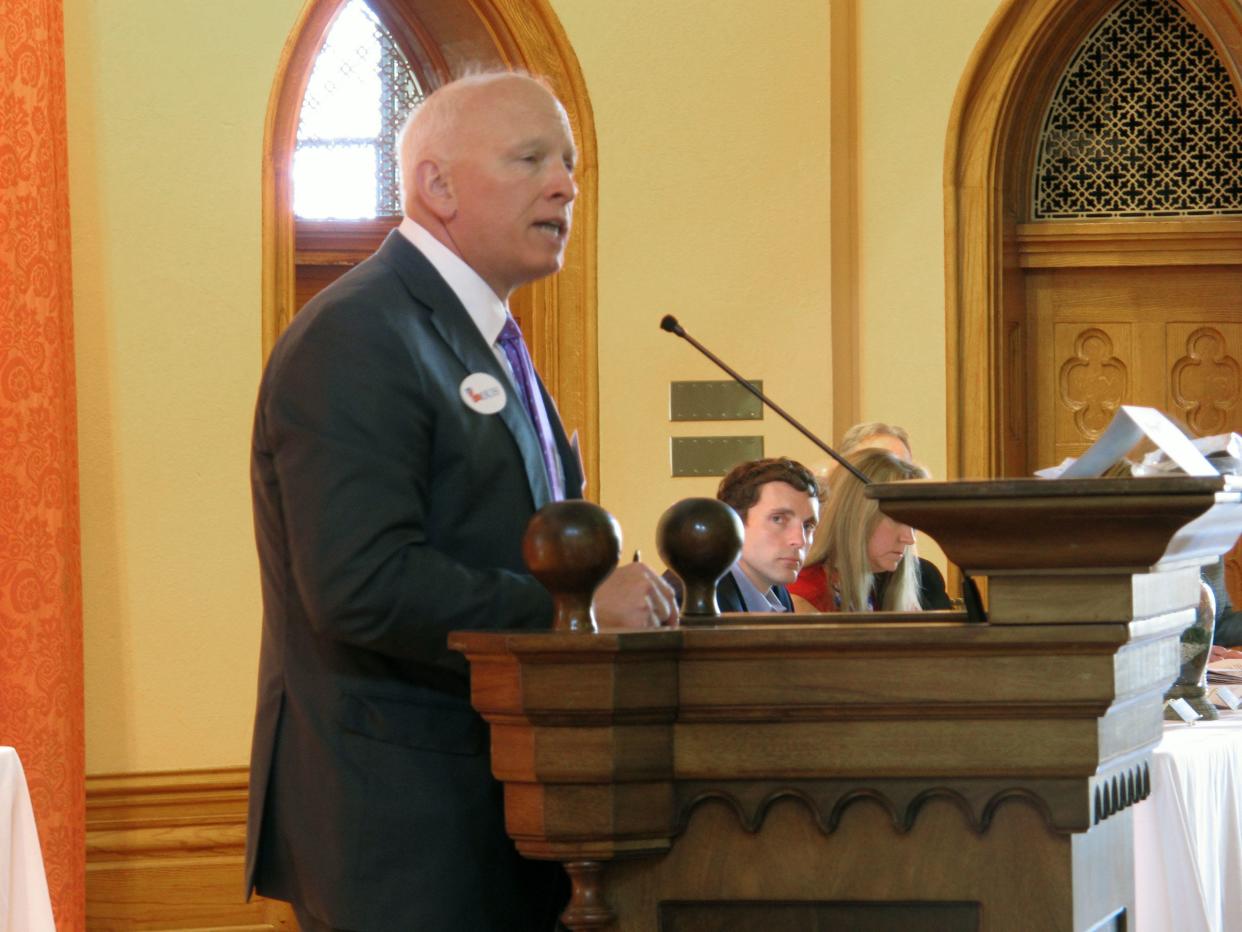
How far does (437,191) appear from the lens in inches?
70.0

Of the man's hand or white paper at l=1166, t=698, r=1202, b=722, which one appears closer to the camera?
the man's hand

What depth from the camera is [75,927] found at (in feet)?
15.4

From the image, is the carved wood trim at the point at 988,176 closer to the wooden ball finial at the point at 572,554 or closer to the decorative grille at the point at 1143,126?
the decorative grille at the point at 1143,126

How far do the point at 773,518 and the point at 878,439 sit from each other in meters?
0.93

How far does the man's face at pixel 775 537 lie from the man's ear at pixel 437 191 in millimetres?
2408

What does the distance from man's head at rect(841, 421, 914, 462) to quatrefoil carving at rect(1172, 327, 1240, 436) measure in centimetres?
151

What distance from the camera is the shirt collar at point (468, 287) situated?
1.73 meters

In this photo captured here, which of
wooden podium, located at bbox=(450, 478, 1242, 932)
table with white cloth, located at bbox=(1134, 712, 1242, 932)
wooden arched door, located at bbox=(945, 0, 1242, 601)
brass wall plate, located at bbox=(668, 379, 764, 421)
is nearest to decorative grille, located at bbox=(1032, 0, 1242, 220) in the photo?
wooden arched door, located at bbox=(945, 0, 1242, 601)

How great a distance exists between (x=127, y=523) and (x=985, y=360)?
2.61 meters

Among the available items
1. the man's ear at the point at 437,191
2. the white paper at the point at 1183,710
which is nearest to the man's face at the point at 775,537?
the white paper at the point at 1183,710

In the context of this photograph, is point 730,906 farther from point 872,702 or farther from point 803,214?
point 803,214

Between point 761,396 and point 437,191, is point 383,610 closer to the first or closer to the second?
point 761,396

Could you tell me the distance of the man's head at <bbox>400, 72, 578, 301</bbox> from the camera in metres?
1.74

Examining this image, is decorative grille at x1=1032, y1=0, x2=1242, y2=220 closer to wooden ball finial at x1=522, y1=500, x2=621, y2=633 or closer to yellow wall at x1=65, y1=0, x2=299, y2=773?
yellow wall at x1=65, y1=0, x2=299, y2=773
